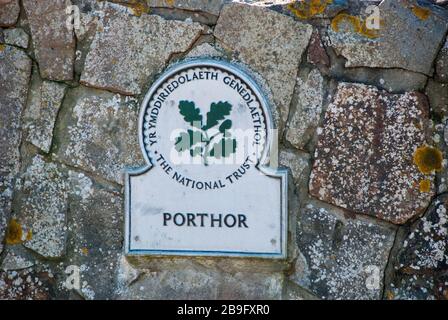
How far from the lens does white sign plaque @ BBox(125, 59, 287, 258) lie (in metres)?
1.95

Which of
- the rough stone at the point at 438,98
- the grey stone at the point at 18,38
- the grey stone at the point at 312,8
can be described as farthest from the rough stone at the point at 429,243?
the grey stone at the point at 18,38


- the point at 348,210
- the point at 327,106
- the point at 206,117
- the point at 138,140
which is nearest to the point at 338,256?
the point at 348,210

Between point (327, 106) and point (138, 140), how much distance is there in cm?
56

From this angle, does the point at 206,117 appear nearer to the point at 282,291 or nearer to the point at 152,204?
the point at 152,204

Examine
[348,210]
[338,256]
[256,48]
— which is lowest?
[338,256]

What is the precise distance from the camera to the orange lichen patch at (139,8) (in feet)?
6.62

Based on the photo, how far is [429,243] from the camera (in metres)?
1.92

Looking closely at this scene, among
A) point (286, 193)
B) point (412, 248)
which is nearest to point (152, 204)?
point (286, 193)

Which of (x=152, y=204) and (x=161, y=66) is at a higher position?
(x=161, y=66)

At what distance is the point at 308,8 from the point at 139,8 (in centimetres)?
50

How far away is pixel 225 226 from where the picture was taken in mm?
1956

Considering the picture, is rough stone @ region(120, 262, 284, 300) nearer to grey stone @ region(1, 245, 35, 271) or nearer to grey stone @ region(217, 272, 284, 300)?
grey stone @ region(217, 272, 284, 300)

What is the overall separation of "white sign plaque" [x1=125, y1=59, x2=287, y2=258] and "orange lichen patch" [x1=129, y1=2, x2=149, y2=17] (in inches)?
7.9

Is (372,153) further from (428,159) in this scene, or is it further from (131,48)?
(131,48)
